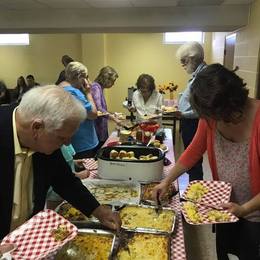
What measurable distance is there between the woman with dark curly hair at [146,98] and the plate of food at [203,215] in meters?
2.10

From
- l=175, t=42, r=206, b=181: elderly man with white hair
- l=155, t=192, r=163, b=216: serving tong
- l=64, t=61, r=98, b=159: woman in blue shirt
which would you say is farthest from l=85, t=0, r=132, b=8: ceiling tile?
l=155, t=192, r=163, b=216: serving tong

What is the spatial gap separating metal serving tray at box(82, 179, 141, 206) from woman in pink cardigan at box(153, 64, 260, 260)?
123 mm

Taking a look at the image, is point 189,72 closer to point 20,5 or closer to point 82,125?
point 82,125

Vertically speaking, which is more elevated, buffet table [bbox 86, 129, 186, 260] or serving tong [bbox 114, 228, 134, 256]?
serving tong [bbox 114, 228, 134, 256]

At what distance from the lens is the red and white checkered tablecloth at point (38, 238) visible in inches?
30.8

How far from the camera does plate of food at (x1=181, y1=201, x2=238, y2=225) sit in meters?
1.03

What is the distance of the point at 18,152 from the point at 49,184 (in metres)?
0.23

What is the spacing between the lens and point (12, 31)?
375cm

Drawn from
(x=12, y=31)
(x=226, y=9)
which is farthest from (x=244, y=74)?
(x=12, y=31)

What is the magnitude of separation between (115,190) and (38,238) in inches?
23.9

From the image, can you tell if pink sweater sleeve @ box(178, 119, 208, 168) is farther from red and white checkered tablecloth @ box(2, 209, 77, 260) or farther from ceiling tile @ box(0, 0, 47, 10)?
ceiling tile @ box(0, 0, 47, 10)

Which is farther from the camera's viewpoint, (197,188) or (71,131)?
(197,188)

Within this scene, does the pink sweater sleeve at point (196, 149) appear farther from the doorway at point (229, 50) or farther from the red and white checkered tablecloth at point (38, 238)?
the doorway at point (229, 50)

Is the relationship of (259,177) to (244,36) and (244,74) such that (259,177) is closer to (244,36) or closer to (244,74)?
(244,74)
